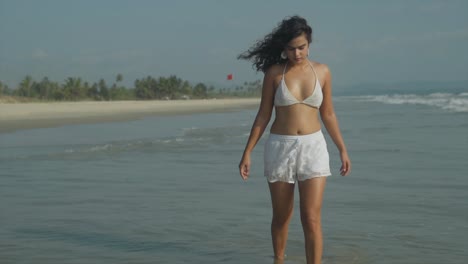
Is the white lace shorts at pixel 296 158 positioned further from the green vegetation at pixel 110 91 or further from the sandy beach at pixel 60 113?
the green vegetation at pixel 110 91

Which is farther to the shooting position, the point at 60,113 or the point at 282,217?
the point at 60,113

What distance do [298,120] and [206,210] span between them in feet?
8.92

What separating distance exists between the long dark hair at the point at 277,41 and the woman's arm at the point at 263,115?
11cm

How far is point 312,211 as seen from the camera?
4.41 m

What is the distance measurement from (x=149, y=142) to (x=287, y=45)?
11574mm

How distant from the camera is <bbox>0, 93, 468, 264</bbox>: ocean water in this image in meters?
5.30

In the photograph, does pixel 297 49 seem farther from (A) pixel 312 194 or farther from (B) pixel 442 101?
(B) pixel 442 101

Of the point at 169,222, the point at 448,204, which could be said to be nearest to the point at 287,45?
the point at 169,222

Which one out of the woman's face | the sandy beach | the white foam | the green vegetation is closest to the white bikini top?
the woman's face

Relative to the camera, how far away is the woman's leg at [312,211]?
4.39 metres

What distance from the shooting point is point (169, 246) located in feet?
18.1

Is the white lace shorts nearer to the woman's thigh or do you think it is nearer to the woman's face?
the woman's thigh

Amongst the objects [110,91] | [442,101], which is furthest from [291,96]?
[110,91]

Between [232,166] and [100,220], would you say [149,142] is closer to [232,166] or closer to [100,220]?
[232,166]
